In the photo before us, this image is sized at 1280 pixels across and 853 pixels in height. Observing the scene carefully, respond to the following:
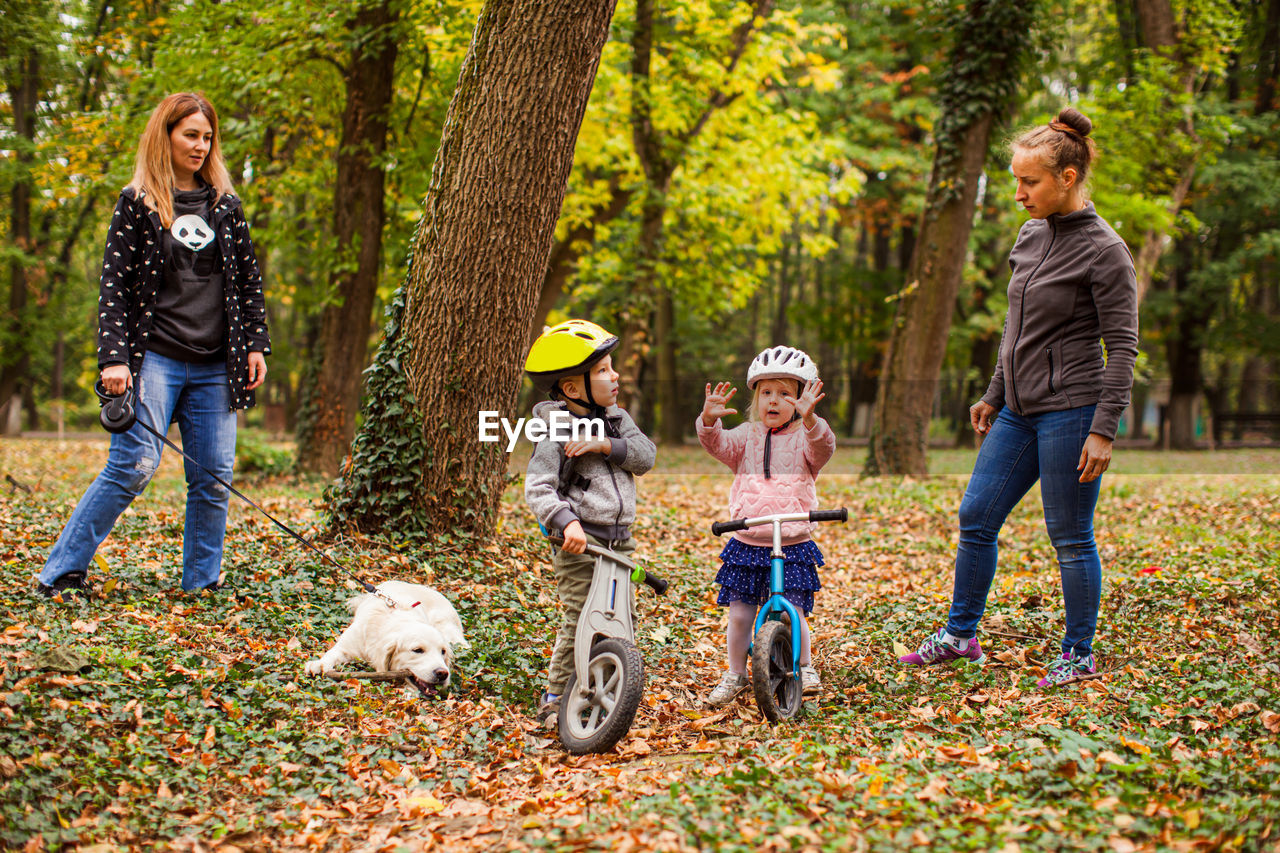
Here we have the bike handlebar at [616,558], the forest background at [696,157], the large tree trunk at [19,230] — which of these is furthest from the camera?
the large tree trunk at [19,230]

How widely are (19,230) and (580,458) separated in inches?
829

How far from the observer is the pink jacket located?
4.29m

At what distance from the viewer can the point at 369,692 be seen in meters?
4.20

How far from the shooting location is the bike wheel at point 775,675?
153 inches

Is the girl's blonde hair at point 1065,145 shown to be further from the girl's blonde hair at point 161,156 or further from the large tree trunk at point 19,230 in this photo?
the large tree trunk at point 19,230

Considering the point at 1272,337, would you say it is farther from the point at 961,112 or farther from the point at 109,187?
the point at 109,187

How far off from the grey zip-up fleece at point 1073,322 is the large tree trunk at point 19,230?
19.2m

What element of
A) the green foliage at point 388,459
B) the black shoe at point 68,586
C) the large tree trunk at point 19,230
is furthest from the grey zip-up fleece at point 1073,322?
the large tree trunk at point 19,230

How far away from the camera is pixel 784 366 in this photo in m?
4.19

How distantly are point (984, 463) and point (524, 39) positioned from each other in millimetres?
3760

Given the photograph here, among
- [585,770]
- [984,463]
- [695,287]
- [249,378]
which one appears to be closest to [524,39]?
[249,378]

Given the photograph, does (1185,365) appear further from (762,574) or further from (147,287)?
(147,287)

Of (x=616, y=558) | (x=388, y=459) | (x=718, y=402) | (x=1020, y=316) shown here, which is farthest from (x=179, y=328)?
(x=1020, y=316)

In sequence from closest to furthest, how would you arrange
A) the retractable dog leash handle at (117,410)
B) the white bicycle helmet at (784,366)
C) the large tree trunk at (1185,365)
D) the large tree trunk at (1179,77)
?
the white bicycle helmet at (784,366)
the retractable dog leash handle at (117,410)
the large tree trunk at (1179,77)
the large tree trunk at (1185,365)
